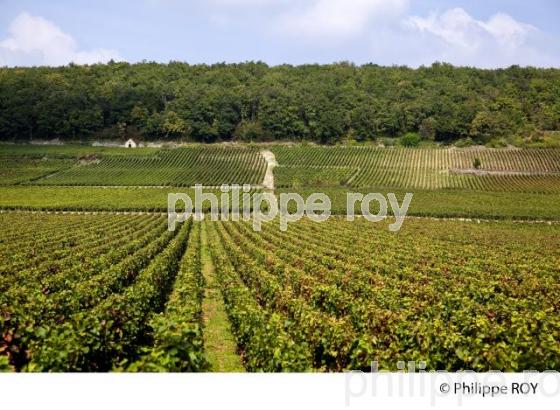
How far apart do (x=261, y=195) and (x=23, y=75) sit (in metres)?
106

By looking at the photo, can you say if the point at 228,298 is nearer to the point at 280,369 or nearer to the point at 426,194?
the point at 280,369

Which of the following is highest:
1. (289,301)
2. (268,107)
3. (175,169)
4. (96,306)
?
(268,107)

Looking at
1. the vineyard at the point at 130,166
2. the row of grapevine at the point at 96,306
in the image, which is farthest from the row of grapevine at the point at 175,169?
the row of grapevine at the point at 96,306

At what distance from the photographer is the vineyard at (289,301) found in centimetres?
1115

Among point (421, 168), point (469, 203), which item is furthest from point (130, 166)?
point (469, 203)

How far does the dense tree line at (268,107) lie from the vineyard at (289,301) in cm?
9378

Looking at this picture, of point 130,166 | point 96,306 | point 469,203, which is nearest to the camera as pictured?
point 96,306

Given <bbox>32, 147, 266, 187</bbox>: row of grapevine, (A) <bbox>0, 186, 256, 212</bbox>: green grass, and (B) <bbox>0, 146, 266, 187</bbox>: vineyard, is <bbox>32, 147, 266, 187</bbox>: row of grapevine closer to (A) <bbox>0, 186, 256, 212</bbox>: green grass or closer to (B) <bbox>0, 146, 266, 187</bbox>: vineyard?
(B) <bbox>0, 146, 266, 187</bbox>: vineyard

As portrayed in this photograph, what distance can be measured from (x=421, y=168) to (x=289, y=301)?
274 ft

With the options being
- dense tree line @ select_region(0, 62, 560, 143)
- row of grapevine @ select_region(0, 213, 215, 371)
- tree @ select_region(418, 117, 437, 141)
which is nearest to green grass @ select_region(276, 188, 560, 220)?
row of grapevine @ select_region(0, 213, 215, 371)

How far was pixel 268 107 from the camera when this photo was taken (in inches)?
5354

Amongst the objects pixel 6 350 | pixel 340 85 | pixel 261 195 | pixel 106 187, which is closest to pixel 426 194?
pixel 261 195

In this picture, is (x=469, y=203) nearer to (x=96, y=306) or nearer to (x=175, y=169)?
(x=175, y=169)

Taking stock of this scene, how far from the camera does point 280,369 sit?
36.7ft
